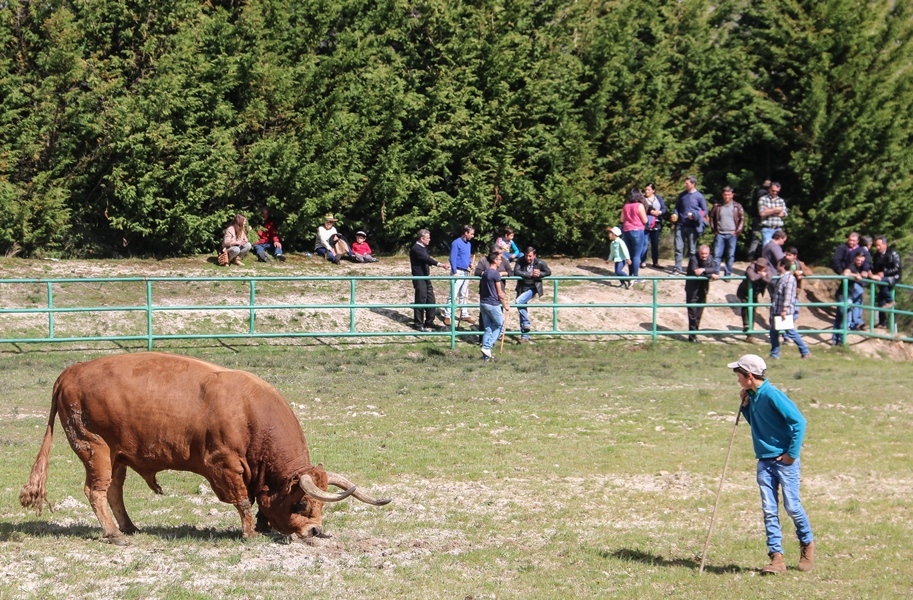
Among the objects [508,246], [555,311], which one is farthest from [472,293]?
[555,311]

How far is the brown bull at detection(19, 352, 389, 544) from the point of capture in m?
9.89

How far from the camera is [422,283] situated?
23.0 metres

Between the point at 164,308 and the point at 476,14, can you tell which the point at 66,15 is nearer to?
the point at 164,308

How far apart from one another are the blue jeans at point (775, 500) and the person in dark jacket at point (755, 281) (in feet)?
45.2

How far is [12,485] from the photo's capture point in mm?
11922

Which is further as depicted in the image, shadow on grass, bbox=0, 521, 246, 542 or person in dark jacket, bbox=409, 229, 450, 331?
person in dark jacket, bbox=409, 229, 450, 331

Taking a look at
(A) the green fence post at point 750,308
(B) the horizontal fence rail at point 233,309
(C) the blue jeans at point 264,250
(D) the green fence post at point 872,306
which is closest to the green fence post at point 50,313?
(B) the horizontal fence rail at point 233,309

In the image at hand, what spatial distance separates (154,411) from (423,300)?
1333 centimetres

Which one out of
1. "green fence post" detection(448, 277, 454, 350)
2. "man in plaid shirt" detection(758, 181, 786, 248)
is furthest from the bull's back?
"man in plaid shirt" detection(758, 181, 786, 248)

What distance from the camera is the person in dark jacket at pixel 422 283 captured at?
75.5 feet

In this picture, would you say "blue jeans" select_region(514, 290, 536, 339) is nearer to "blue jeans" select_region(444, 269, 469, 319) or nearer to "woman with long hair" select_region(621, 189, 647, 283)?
"blue jeans" select_region(444, 269, 469, 319)

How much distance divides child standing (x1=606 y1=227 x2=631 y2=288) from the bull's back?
55.1 ft

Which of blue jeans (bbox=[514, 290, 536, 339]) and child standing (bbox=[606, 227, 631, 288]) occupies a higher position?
child standing (bbox=[606, 227, 631, 288])

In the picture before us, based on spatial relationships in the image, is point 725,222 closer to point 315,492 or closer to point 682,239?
point 682,239
